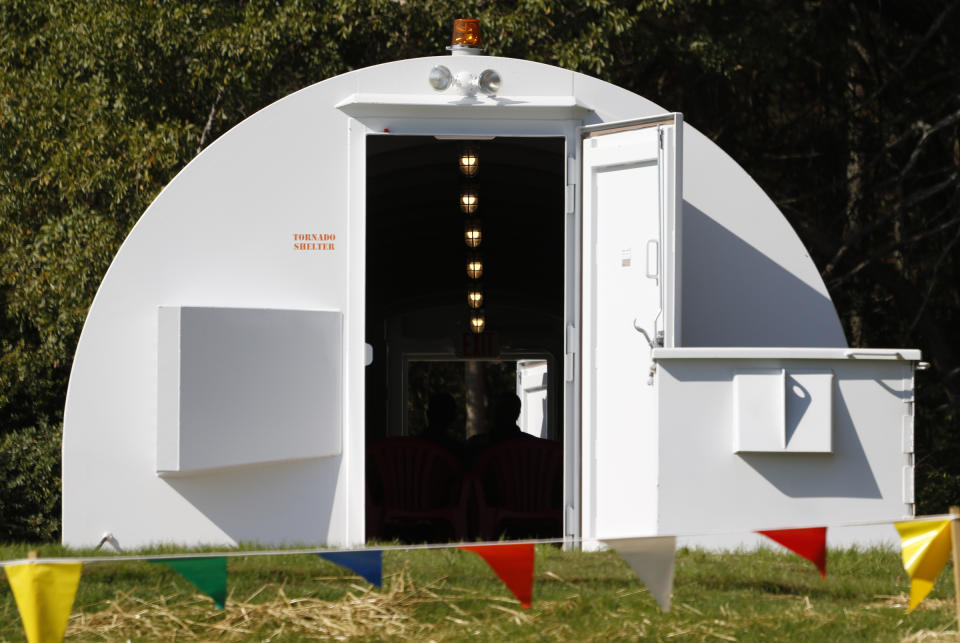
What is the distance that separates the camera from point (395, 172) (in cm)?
1260

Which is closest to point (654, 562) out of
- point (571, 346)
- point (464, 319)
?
point (571, 346)

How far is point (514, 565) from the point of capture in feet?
19.7

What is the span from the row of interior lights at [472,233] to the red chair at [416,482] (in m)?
2.70

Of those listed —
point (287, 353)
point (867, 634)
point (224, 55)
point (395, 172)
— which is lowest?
point (867, 634)

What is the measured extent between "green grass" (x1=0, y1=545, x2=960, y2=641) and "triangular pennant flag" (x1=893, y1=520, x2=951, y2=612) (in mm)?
520

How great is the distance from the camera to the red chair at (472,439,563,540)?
35.3 feet

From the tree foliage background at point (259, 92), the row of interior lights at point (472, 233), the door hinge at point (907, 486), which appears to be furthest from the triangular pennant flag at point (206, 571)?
the tree foliage background at point (259, 92)

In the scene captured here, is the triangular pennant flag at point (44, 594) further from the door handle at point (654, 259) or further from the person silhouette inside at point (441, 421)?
the person silhouette inside at point (441, 421)

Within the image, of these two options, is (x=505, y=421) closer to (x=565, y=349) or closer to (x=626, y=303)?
(x=565, y=349)

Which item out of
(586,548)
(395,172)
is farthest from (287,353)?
(395,172)

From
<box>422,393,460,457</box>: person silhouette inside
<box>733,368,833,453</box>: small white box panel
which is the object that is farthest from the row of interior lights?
<box>733,368,833,453</box>: small white box panel

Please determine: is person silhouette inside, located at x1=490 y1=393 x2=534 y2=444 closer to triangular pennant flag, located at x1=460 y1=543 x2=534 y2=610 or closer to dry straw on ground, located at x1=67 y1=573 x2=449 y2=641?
dry straw on ground, located at x1=67 y1=573 x2=449 y2=641

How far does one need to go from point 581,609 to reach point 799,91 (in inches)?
579

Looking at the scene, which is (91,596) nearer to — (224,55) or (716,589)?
(716,589)
